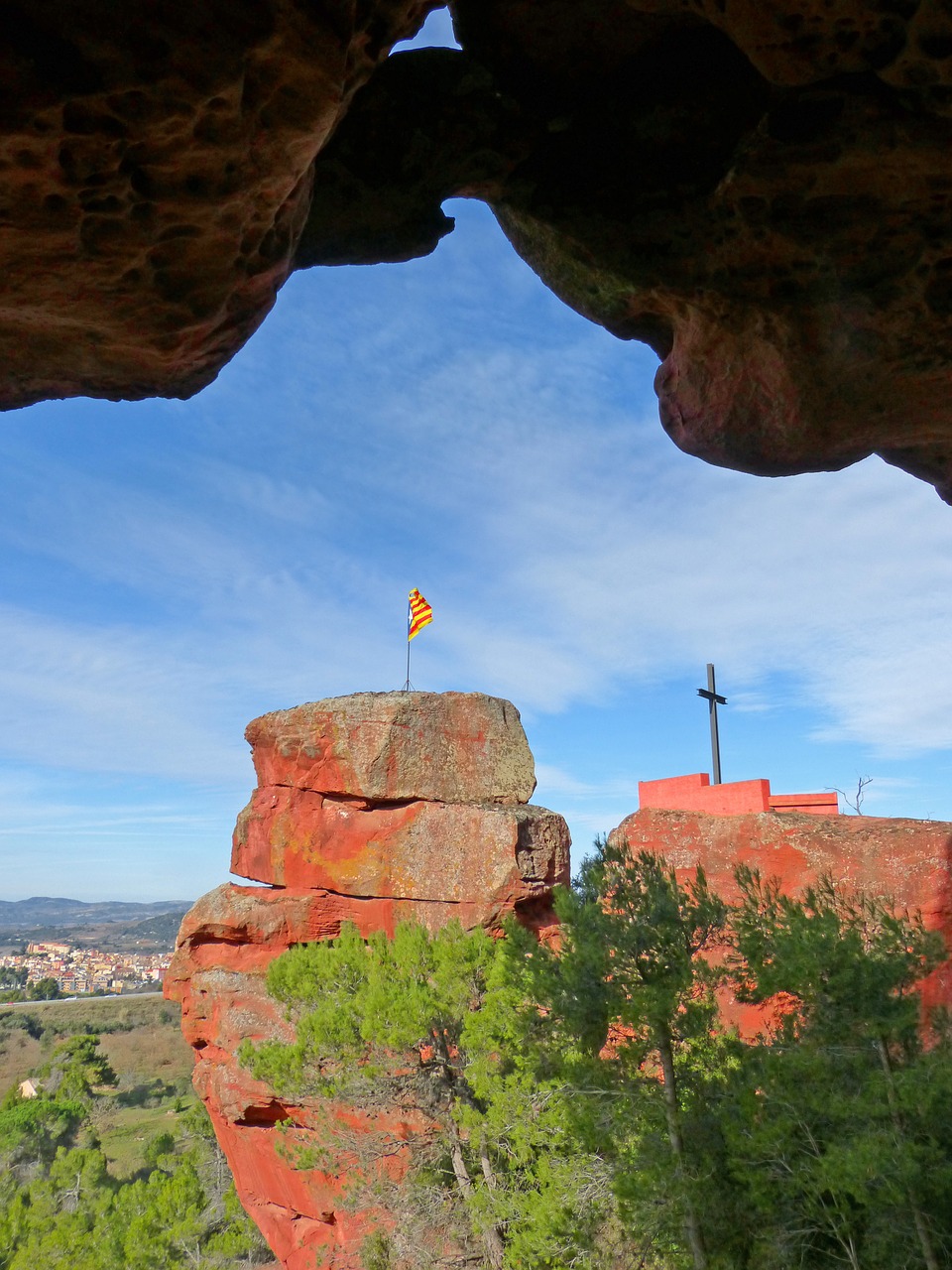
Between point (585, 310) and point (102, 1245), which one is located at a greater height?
point (585, 310)

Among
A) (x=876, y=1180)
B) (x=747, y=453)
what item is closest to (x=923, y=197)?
(x=747, y=453)

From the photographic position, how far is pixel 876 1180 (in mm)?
6402

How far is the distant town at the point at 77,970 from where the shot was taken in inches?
3102

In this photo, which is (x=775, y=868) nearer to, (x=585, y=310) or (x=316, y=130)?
(x=585, y=310)

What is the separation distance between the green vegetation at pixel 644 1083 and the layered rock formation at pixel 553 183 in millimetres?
4584

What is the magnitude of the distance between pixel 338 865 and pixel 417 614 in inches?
251

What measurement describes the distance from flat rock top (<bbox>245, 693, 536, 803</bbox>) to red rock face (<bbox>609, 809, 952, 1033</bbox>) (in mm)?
2869

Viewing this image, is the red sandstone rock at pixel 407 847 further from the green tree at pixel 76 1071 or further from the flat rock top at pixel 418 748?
the green tree at pixel 76 1071

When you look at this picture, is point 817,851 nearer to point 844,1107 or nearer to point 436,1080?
point 436,1080

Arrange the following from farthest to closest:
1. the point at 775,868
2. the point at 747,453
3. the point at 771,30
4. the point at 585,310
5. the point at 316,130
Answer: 1. the point at 775,868
2. the point at 585,310
3. the point at 747,453
4. the point at 771,30
5. the point at 316,130

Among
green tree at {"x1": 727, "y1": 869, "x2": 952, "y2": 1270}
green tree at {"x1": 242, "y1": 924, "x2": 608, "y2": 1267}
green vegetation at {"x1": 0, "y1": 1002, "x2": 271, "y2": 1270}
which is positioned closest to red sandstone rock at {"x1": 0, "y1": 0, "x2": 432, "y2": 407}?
green tree at {"x1": 727, "y1": 869, "x2": 952, "y2": 1270}

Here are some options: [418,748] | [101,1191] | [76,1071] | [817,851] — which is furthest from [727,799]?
[76,1071]

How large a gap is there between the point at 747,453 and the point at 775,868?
9.75m

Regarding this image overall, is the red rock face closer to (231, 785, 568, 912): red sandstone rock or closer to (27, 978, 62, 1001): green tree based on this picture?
(231, 785, 568, 912): red sandstone rock
